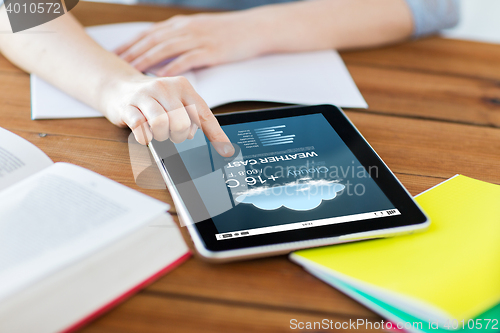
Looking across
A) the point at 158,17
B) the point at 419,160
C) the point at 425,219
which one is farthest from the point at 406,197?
the point at 158,17

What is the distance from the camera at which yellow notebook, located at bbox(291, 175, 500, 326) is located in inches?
12.7

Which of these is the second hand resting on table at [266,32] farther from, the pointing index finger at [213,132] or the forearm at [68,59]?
the pointing index finger at [213,132]

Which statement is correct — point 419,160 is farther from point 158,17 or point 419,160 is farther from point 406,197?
point 158,17

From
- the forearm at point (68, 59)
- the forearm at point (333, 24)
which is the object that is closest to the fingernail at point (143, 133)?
the forearm at point (68, 59)

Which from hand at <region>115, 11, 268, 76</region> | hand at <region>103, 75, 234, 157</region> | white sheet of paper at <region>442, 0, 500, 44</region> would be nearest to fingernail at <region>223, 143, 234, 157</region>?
hand at <region>103, 75, 234, 157</region>

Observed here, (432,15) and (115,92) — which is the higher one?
(432,15)

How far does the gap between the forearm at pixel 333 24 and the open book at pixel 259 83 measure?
25mm

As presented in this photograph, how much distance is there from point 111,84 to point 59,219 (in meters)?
0.27

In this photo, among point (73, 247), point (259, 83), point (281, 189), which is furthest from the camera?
point (259, 83)

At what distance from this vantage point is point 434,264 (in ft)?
1.19

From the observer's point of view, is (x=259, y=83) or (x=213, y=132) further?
(x=259, y=83)

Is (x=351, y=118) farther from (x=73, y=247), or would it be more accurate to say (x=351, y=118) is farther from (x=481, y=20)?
(x=481, y=20)

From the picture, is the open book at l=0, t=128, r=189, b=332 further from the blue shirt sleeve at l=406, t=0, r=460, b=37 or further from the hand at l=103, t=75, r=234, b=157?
the blue shirt sleeve at l=406, t=0, r=460, b=37

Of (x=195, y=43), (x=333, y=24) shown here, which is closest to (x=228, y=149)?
(x=195, y=43)
